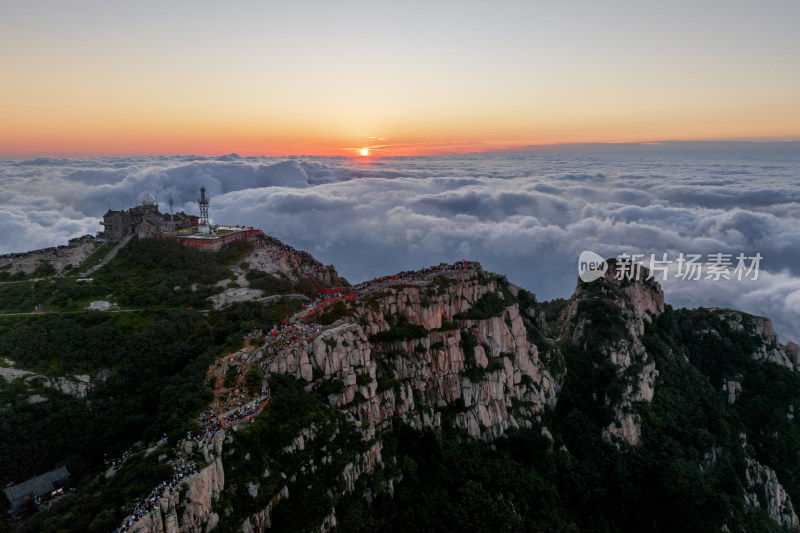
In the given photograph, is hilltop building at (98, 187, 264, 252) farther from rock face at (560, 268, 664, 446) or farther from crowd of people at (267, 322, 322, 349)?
rock face at (560, 268, 664, 446)

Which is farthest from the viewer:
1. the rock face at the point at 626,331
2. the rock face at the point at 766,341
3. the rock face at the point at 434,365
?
the rock face at the point at 766,341

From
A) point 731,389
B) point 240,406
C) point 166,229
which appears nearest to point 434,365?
point 240,406

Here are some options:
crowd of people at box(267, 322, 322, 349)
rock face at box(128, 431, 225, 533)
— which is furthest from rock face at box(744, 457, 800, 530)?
rock face at box(128, 431, 225, 533)

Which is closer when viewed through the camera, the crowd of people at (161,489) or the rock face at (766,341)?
the crowd of people at (161,489)

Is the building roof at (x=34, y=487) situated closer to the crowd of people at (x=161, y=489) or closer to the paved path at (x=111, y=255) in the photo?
the crowd of people at (x=161, y=489)

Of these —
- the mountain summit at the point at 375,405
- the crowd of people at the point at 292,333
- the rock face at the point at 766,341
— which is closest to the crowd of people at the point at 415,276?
the mountain summit at the point at 375,405

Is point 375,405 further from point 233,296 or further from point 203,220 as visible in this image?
point 203,220
